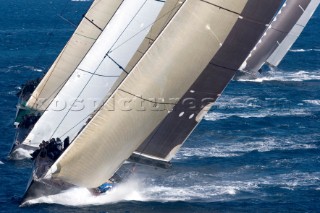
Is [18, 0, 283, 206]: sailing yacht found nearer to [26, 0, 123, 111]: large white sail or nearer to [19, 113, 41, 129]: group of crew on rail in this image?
[19, 113, 41, 129]: group of crew on rail

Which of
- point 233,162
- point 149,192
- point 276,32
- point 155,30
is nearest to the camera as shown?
point 149,192

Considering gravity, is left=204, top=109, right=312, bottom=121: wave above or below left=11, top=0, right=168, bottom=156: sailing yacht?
above

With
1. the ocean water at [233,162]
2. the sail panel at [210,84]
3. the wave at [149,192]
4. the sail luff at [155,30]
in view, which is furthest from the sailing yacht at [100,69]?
the wave at [149,192]

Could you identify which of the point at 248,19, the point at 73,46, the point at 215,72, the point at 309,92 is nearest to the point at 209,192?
the point at 215,72

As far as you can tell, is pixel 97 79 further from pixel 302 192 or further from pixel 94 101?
pixel 302 192

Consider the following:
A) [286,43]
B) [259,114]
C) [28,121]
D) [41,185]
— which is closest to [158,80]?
[41,185]

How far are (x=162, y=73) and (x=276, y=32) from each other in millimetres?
51367

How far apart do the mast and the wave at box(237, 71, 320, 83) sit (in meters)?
1.52

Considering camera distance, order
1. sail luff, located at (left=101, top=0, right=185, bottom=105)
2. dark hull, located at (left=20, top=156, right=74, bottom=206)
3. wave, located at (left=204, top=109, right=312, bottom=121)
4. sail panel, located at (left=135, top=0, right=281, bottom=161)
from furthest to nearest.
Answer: wave, located at (left=204, top=109, right=312, bottom=121) → sail luff, located at (left=101, top=0, right=185, bottom=105) → dark hull, located at (left=20, top=156, right=74, bottom=206) → sail panel, located at (left=135, top=0, right=281, bottom=161)

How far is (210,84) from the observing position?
46.8m

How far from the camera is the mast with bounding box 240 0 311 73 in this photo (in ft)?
300

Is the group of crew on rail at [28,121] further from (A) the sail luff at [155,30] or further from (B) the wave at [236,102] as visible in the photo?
(B) the wave at [236,102]

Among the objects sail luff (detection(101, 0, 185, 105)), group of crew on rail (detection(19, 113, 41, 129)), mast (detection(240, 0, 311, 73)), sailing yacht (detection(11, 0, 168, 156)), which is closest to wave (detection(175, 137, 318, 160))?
sail luff (detection(101, 0, 185, 105))

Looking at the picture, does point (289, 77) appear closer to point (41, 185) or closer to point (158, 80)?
point (41, 185)
